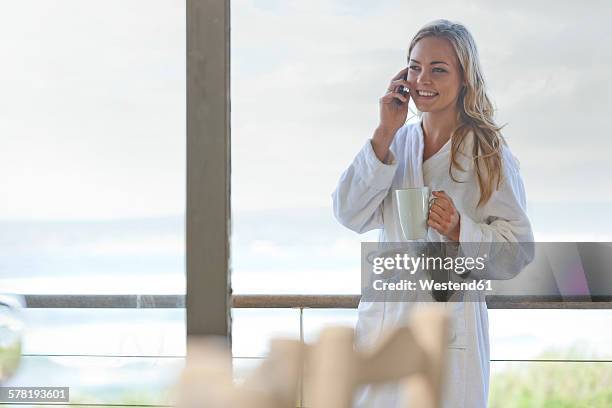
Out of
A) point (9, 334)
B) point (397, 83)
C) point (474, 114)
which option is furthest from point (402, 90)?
point (9, 334)

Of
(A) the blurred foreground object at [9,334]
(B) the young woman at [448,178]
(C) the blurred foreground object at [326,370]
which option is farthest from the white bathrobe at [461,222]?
(C) the blurred foreground object at [326,370]

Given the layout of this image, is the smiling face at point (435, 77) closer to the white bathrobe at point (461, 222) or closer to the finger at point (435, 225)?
the white bathrobe at point (461, 222)

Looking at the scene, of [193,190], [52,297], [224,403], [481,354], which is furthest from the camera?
[52,297]

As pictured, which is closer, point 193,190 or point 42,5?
point 193,190

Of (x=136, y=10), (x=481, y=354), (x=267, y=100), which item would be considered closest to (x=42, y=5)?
(x=136, y=10)

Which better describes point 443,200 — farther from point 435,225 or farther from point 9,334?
point 9,334

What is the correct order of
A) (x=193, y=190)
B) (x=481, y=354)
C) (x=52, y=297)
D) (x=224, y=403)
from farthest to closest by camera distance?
(x=52, y=297) → (x=481, y=354) → (x=193, y=190) → (x=224, y=403)

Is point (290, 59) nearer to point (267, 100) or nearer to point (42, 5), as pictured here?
point (267, 100)

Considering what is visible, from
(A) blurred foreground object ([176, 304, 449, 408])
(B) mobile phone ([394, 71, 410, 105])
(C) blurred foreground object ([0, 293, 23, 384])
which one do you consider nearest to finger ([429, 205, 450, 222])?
(B) mobile phone ([394, 71, 410, 105])

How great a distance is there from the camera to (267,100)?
1.68 m

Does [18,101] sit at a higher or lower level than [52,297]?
higher

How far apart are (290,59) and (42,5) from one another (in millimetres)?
498

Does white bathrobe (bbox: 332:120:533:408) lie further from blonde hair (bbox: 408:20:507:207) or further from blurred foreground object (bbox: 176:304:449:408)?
blurred foreground object (bbox: 176:304:449:408)

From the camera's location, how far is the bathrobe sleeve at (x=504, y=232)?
1.52 meters
